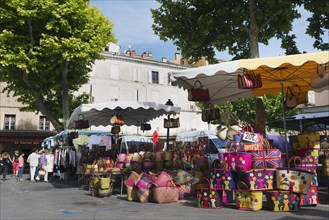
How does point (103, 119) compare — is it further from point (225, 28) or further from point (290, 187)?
point (290, 187)

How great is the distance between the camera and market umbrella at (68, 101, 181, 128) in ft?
36.3

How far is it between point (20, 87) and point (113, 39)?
20.4 feet

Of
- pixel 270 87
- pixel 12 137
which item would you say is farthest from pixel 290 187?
pixel 12 137

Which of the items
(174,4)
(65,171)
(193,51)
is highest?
(174,4)

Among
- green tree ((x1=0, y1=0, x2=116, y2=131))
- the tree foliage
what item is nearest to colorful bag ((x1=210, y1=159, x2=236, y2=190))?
green tree ((x1=0, y1=0, x2=116, y2=131))

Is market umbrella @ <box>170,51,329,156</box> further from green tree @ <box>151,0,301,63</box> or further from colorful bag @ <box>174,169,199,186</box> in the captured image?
colorful bag @ <box>174,169,199,186</box>

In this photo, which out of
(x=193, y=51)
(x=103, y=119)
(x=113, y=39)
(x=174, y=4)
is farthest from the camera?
(x=113, y=39)

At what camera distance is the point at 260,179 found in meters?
6.63

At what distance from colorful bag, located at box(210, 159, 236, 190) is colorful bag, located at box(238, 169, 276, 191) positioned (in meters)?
0.37

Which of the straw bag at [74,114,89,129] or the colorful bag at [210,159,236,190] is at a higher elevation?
the straw bag at [74,114,89,129]

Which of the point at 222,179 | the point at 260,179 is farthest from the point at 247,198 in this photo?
the point at 222,179

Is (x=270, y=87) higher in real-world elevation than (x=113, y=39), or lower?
lower

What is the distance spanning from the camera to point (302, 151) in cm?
782

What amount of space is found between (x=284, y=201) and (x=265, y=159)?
0.83 m
